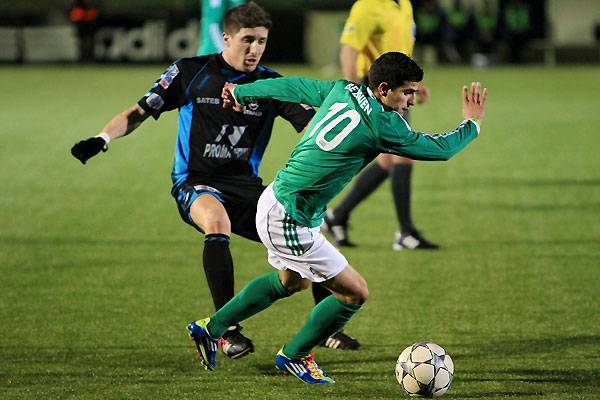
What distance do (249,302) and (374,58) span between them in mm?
3509

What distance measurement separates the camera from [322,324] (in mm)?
4859

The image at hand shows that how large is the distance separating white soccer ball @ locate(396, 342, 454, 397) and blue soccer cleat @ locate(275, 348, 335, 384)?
0.35 meters

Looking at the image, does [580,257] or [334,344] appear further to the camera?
[580,257]

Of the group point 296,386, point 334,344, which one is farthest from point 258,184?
point 296,386

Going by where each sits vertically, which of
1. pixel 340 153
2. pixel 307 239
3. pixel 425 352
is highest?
pixel 340 153

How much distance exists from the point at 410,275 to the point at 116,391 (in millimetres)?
2978

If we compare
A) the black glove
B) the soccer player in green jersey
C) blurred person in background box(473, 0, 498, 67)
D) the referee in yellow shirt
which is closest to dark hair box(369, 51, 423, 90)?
the soccer player in green jersey

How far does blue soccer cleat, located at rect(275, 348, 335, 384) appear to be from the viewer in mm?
4891

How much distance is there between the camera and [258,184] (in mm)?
5770

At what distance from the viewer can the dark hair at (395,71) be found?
4512 millimetres

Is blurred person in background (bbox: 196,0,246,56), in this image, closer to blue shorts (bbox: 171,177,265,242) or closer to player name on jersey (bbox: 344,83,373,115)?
blue shorts (bbox: 171,177,265,242)

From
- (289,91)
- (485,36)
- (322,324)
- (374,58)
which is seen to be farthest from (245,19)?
(485,36)

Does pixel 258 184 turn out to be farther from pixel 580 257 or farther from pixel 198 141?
pixel 580 257

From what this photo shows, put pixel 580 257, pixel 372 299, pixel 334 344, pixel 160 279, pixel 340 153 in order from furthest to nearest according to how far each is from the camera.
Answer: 1. pixel 580 257
2. pixel 160 279
3. pixel 372 299
4. pixel 334 344
5. pixel 340 153
